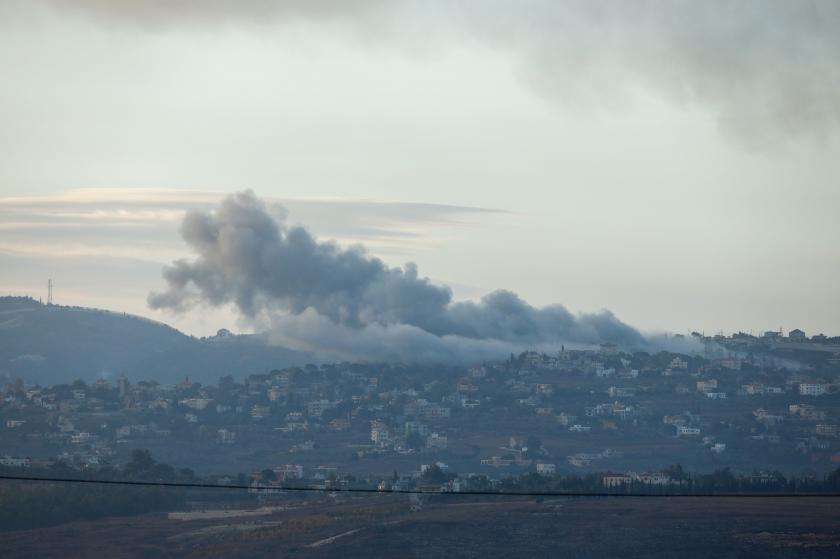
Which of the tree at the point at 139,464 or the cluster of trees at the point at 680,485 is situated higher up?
the tree at the point at 139,464

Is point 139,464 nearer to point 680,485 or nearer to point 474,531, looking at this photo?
point 474,531

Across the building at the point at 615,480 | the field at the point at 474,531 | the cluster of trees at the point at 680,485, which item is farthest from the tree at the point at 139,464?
the building at the point at 615,480

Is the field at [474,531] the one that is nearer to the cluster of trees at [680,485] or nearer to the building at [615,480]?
the cluster of trees at [680,485]

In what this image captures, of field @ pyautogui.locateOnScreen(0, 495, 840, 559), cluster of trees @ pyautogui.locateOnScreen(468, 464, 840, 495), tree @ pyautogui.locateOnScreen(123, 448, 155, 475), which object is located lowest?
field @ pyautogui.locateOnScreen(0, 495, 840, 559)

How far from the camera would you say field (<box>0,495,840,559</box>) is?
13338cm

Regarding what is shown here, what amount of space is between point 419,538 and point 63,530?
30.9 meters

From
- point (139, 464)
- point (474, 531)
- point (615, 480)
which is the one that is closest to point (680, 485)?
point (615, 480)

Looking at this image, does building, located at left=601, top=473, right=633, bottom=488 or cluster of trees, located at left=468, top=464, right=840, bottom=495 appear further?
building, located at left=601, top=473, right=633, bottom=488

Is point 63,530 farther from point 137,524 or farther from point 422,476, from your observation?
point 422,476

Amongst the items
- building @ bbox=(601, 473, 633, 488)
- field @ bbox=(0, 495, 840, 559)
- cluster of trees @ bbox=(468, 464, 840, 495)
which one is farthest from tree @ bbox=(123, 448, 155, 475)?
building @ bbox=(601, 473, 633, 488)

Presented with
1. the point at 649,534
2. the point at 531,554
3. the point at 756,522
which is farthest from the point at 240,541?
the point at 756,522

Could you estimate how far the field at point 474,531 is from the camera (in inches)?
5251

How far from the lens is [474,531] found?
14125 centimetres

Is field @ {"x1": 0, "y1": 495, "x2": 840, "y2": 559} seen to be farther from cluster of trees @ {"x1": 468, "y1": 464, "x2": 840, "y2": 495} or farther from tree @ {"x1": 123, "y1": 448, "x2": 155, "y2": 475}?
tree @ {"x1": 123, "y1": 448, "x2": 155, "y2": 475}
